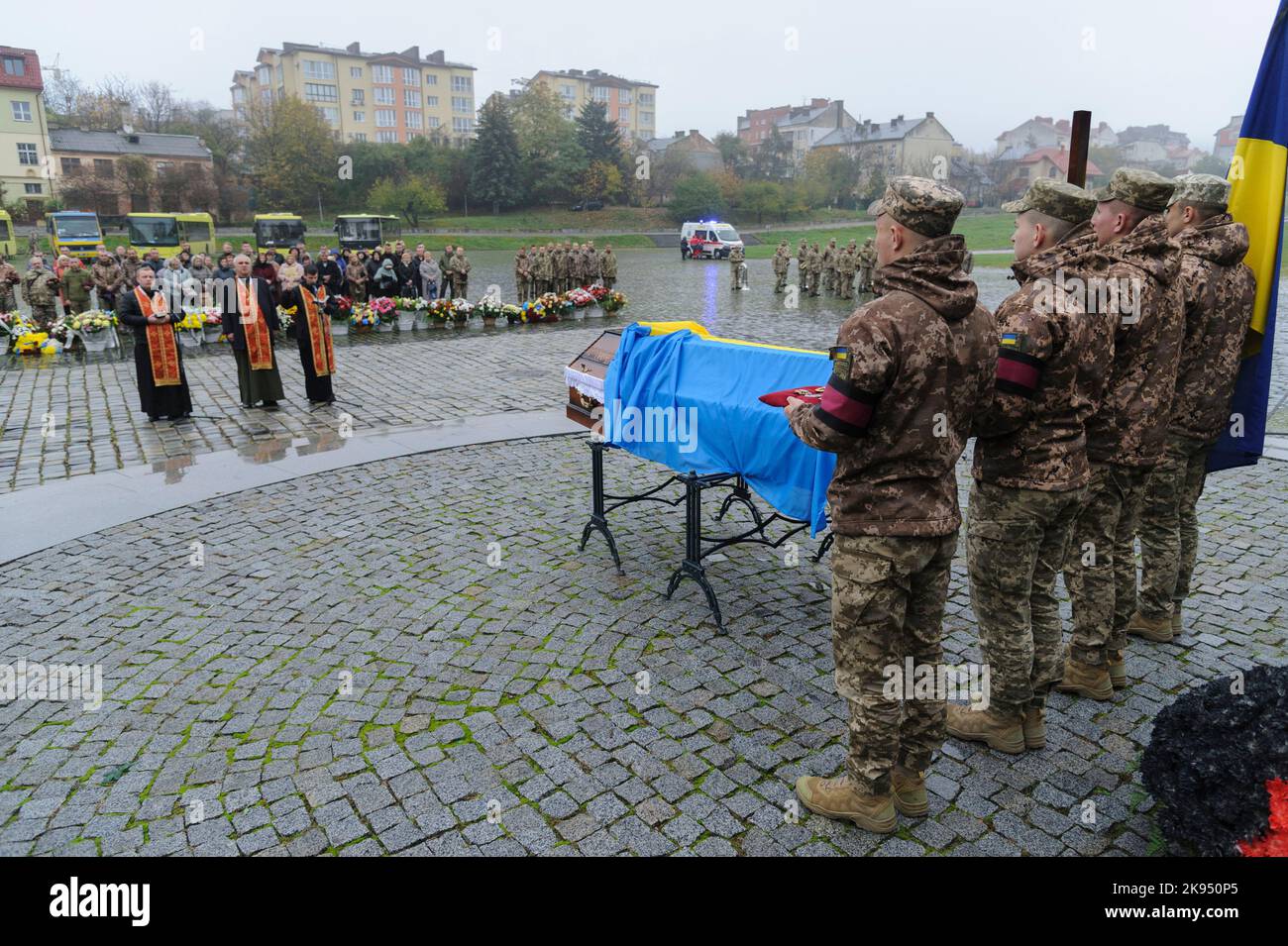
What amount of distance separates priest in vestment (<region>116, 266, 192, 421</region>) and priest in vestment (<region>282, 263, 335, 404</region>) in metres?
1.43

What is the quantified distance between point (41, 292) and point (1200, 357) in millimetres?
20523

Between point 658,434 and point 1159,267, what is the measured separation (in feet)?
9.79

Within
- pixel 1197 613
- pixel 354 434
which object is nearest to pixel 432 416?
pixel 354 434

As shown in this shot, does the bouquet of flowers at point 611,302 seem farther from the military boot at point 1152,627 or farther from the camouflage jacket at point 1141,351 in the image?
the camouflage jacket at point 1141,351

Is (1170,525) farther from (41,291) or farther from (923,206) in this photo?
(41,291)

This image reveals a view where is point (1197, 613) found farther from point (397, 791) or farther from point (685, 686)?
point (397, 791)

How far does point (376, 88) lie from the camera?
9125 centimetres

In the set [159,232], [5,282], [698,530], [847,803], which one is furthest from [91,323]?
[159,232]

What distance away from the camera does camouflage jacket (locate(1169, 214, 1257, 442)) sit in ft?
15.0

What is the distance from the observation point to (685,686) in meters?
4.62

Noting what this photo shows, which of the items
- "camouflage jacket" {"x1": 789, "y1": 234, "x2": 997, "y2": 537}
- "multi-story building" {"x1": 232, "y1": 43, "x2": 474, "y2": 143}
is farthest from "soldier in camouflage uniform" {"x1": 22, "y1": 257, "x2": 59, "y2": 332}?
"multi-story building" {"x1": 232, "y1": 43, "x2": 474, "y2": 143}

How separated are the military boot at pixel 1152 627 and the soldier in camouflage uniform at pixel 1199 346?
178 millimetres

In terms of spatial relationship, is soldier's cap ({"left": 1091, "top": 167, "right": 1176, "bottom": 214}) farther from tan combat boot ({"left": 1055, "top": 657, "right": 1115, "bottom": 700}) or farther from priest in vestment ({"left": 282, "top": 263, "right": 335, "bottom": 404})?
priest in vestment ({"left": 282, "top": 263, "right": 335, "bottom": 404})

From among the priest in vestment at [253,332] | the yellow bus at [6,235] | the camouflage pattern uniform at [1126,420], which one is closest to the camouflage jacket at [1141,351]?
the camouflage pattern uniform at [1126,420]
